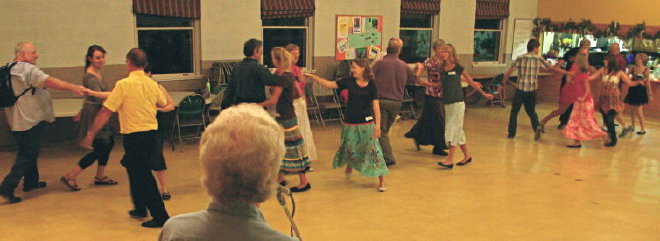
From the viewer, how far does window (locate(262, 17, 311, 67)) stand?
384 inches

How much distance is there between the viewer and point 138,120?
4684 mm

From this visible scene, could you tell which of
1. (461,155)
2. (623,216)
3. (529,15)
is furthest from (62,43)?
(529,15)

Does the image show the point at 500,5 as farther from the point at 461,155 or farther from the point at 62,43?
the point at 62,43

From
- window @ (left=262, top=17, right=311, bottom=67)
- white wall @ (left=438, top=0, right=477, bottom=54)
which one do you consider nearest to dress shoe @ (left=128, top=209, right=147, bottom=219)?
window @ (left=262, top=17, right=311, bottom=67)

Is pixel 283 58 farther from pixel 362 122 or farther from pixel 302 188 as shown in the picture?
pixel 302 188

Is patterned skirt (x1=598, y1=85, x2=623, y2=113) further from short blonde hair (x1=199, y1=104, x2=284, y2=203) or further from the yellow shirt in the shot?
short blonde hair (x1=199, y1=104, x2=284, y2=203)

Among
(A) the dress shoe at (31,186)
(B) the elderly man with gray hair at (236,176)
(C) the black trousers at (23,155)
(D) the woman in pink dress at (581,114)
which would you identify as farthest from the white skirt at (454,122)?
(B) the elderly man with gray hair at (236,176)

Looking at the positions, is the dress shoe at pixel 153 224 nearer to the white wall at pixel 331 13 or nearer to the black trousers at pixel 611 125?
the white wall at pixel 331 13

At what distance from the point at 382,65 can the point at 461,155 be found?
1.77 metres

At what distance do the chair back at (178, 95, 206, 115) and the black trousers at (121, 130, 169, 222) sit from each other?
10.3ft

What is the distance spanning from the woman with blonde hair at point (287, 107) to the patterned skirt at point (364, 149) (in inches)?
19.1

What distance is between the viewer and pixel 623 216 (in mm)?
5398

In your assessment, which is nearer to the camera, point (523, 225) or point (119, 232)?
point (119, 232)

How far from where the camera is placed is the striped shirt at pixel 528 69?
870 cm
